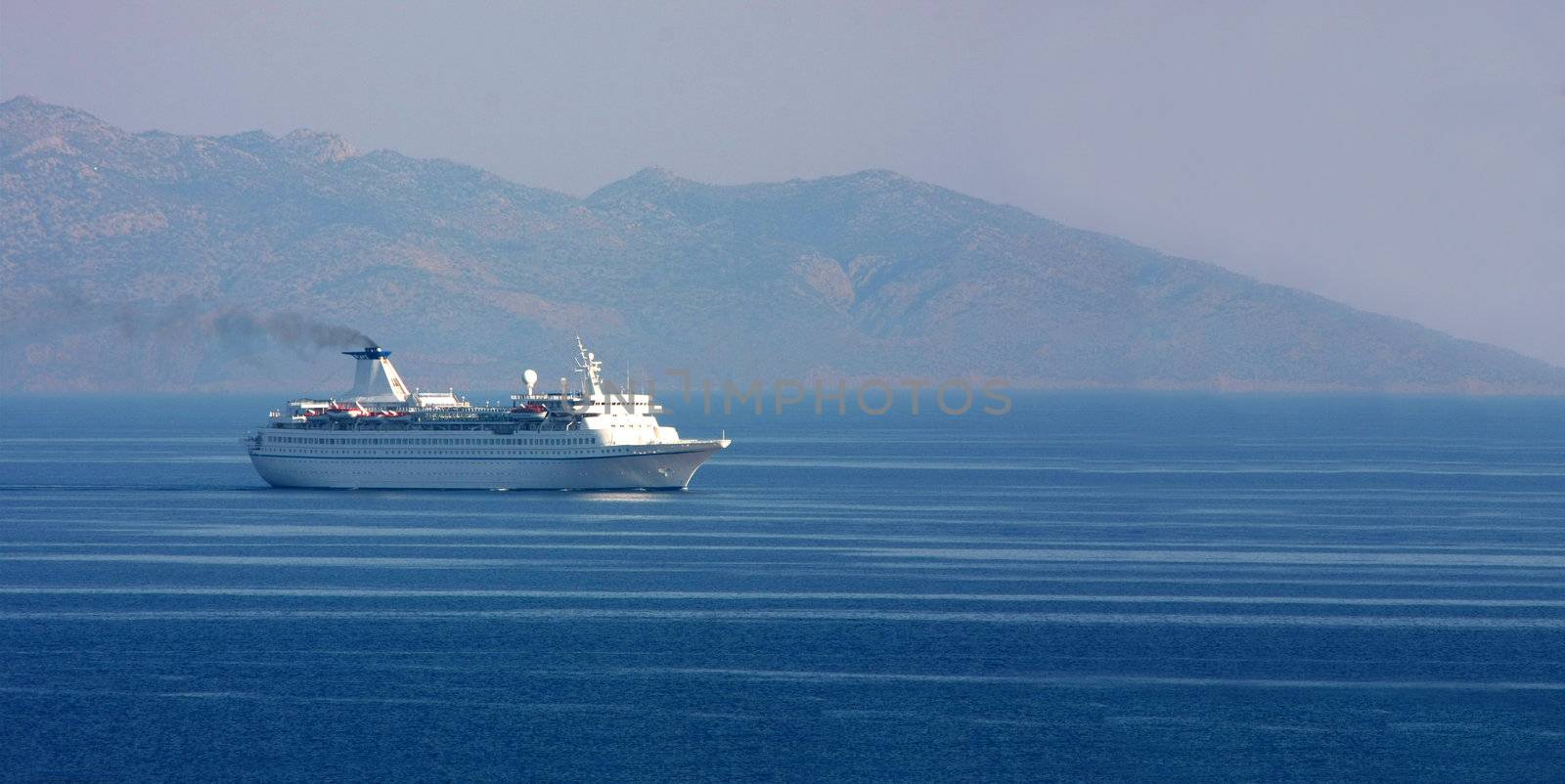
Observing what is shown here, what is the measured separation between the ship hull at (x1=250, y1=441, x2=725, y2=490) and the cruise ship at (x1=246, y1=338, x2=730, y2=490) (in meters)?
0.05

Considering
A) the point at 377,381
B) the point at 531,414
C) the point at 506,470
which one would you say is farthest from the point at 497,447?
the point at 377,381

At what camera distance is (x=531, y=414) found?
321ft

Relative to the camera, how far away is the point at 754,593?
195 feet

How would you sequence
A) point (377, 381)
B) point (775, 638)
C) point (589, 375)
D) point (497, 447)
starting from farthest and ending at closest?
1. point (377, 381)
2. point (589, 375)
3. point (497, 447)
4. point (775, 638)

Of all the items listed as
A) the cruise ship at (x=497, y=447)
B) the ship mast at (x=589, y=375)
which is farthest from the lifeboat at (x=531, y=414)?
the ship mast at (x=589, y=375)

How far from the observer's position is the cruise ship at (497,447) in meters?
96.7

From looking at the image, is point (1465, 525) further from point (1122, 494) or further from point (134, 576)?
point (134, 576)

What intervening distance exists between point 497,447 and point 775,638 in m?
48.6

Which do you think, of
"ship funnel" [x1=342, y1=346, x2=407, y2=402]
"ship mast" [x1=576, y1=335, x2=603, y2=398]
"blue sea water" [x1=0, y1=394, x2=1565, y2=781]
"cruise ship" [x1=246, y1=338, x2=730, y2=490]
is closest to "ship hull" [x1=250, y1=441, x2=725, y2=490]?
"cruise ship" [x1=246, y1=338, x2=730, y2=490]

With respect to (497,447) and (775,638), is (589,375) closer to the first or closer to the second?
(497,447)

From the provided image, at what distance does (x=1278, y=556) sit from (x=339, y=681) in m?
38.7

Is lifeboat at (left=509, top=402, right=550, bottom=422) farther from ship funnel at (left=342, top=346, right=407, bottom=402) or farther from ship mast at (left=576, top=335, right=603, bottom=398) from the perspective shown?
ship funnel at (left=342, top=346, right=407, bottom=402)

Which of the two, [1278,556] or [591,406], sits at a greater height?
[591,406]

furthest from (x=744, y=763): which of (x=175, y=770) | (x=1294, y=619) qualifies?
(x=1294, y=619)
